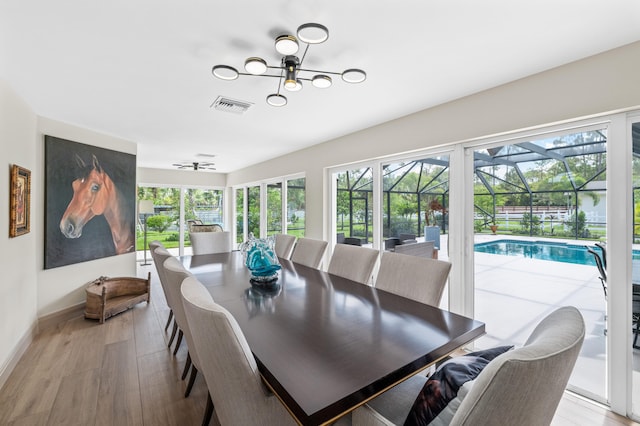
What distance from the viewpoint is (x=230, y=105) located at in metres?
2.95

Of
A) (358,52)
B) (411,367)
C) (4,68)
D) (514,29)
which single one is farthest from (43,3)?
(514,29)

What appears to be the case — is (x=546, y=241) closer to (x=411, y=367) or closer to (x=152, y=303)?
(x=411, y=367)

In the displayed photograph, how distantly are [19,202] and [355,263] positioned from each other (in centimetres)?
→ 311

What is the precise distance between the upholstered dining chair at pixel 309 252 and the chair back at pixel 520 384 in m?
2.32

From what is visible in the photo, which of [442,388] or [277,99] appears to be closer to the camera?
[442,388]

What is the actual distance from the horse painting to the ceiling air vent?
2.25 m

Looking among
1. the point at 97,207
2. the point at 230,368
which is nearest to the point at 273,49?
the point at 230,368

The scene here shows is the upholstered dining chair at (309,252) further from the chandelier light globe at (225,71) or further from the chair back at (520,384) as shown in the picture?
the chair back at (520,384)

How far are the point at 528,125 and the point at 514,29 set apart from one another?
900 millimetres

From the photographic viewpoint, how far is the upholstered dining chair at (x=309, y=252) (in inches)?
120

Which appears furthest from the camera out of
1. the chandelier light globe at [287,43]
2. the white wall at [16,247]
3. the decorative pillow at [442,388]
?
the white wall at [16,247]

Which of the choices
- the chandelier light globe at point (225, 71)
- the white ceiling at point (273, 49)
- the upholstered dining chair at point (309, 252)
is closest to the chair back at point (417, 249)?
the upholstered dining chair at point (309, 252)

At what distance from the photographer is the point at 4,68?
2.18m

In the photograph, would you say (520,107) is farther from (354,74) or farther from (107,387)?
(107,387)
